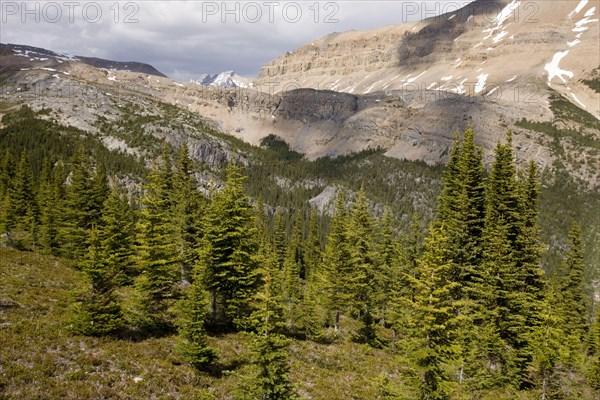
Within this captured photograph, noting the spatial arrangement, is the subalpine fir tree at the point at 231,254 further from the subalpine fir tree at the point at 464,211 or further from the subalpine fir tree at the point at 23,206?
the subalpine fir tree at the point at 23,206

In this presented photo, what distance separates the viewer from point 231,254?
2431 centimetres

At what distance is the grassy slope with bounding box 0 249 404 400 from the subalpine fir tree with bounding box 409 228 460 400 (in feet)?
17.0

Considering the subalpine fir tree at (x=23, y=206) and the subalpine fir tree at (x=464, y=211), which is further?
the subalpine fir tree at (x=23, y=206)

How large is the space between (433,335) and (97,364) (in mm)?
14505

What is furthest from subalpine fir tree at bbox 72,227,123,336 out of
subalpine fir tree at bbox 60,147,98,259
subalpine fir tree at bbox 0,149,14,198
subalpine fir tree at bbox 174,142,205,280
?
subalpine fir tree at bbox 0,149,14,198

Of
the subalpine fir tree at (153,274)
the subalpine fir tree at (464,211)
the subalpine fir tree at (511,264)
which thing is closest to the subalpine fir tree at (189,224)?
the subalpine fir tree at (153,274)

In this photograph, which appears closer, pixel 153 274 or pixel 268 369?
pixel 268 369

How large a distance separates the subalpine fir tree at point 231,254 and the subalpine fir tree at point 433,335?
38.0ft

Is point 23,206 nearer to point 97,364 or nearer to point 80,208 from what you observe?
point 80,208

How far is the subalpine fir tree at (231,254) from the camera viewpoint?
24094 mm

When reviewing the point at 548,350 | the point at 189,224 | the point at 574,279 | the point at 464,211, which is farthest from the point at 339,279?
the point at 574,279

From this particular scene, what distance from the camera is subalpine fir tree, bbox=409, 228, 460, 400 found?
564 inches

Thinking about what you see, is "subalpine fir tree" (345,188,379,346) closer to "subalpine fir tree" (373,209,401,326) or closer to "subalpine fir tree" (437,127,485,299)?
"subalpine fir tree" (373,209,401,326)

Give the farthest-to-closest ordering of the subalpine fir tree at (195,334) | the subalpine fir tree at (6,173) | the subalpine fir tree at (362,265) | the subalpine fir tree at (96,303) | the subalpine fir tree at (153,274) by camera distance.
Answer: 1. the subalpine fir tree at (6,173)
2. the subalpine fir tree at (362,265)
3. the subalpine fir tree at (153,274)
4. the subalpine fir tree at (96,303)
5. the subalpine fir tree at (195,334)
